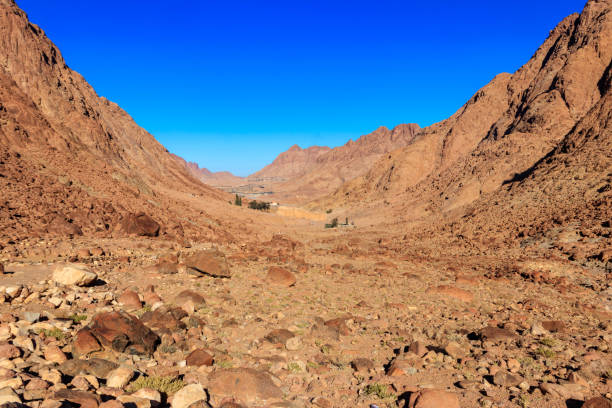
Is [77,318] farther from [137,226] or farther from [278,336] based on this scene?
[137,226]

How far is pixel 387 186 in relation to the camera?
69312 mm

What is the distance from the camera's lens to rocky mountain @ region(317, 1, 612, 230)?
43.1 metres

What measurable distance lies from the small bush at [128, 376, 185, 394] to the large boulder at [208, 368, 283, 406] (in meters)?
0.56

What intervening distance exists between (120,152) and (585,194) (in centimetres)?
5239

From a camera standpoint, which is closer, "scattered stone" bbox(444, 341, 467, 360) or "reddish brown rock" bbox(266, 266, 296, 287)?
"scattered stone" bbox(444, 341, 467, 360)

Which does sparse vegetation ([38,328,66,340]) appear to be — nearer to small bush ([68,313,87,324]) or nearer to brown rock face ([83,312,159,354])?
brown rock face ([83,312,159,354])

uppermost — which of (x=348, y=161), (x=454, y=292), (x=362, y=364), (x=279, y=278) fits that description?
(x=348, y=161)

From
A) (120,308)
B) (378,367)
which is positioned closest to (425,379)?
(378,367)

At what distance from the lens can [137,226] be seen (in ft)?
64.5

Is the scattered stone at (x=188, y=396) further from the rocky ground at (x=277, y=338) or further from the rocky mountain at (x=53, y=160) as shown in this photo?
the rocky mountain at (x=53, y=160)

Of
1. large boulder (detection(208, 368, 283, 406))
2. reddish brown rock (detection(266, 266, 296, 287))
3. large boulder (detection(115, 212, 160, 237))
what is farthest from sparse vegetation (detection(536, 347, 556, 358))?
large boulder (detection(115, 212, 160, 237))

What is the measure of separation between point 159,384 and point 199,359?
3.60ft

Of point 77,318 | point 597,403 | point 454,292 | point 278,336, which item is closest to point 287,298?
point 278,336

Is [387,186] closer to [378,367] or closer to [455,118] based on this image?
[455,118]
